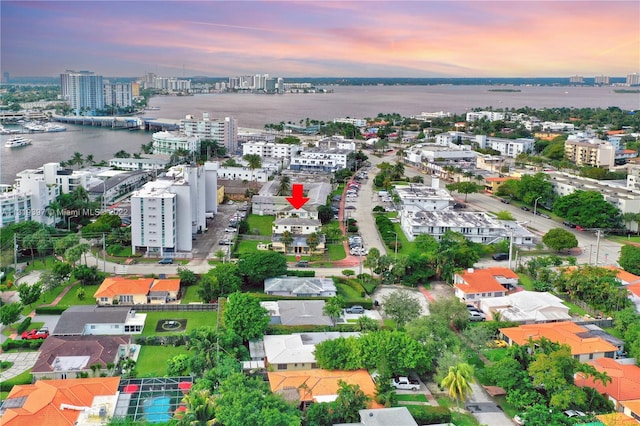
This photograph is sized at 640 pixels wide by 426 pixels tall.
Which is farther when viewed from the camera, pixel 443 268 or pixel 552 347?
pixel 443 268

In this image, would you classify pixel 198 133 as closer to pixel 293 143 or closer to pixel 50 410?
pixel 293 143

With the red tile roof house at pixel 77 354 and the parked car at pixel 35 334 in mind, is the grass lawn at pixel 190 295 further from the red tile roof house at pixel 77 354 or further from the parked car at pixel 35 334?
the parked car at pixel 35 334

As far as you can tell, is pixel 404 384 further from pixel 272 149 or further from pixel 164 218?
pixel 272 149

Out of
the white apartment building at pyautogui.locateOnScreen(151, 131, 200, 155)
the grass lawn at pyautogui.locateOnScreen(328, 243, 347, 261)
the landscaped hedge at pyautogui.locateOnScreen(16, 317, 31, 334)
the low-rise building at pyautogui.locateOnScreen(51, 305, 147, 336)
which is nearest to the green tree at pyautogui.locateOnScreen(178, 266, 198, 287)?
the low-rise building at pyautogui.locateOnScreen(51, 305, 147, 336)

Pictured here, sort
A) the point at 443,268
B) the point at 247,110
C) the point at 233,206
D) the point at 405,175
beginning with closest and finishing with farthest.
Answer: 1. the point at 443,268
2. the point at 233,206
3. the point at 405,175
4. the point at 247,110

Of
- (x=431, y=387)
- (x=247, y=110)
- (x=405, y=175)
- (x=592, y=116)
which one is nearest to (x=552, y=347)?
(x=431, y=387)

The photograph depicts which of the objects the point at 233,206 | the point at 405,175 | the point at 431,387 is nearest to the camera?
the point at 431,387
